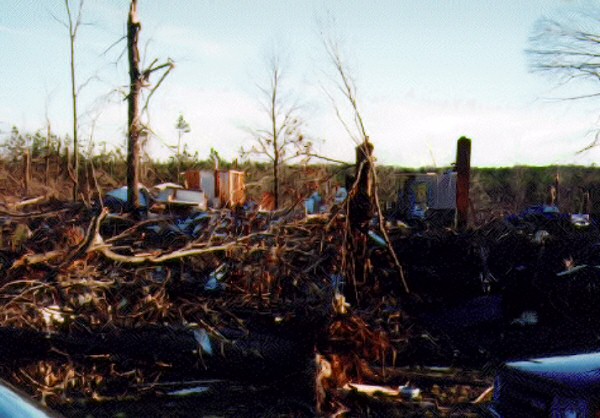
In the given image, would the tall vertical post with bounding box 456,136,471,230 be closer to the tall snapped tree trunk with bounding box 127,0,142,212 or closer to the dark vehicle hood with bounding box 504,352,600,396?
the dark vehicle hood with bounding box 504,352,600,396

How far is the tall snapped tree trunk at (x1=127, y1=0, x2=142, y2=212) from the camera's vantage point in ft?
Answer: 59.9

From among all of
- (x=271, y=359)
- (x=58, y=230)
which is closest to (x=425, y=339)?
(x=271, y=359)

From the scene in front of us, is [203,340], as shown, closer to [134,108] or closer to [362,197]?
[362,197]

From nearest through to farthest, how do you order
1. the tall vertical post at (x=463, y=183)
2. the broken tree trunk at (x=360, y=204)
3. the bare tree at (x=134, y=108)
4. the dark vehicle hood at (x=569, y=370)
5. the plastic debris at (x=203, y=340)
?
the dark vehicle hood at (x=569, y=370) → the plastic debris at (x=203, y=340) → the broken tree trunk at (x=360, y=204) → the tall vertical post at (x=463, y=183) → the bare tree at (x=134, y=108)

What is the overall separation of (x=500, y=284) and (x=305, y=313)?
4353mm

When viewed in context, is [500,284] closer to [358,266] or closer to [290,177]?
[358,266]

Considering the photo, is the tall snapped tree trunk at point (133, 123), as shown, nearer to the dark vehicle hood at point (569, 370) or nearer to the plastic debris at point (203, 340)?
the plastic debris at point (203, 340)

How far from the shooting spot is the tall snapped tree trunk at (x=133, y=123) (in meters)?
18.2

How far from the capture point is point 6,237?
9781 mm

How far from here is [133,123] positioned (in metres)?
18.1

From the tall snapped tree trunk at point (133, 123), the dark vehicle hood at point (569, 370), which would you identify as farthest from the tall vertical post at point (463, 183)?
the tall snapped tree trunk at point (133, 123)

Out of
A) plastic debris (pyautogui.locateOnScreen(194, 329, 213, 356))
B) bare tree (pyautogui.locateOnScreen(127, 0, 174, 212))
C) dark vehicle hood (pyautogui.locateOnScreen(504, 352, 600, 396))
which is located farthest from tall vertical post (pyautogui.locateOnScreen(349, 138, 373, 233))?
bare tree (pyautogui.locateOnScreen(127, 0, 174, 212))

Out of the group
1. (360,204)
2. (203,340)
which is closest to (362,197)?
(360,204)

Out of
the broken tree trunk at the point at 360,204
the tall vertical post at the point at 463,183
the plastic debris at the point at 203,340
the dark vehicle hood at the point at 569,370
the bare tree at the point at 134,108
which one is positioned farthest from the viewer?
the bare tree at the point at 134,108
